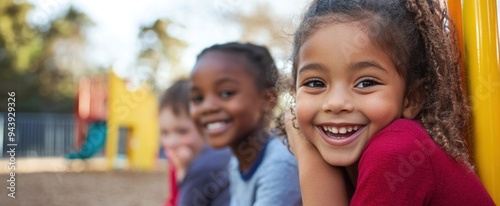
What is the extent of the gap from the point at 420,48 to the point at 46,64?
17448mm

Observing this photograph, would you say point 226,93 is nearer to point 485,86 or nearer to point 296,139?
point 296,139

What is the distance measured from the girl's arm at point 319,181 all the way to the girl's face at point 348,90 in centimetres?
4

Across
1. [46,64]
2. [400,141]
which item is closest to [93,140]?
[46,64]

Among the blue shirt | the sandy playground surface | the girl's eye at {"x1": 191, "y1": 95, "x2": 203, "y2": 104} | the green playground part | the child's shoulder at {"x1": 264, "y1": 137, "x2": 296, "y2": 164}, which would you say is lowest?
the sandy playground surface

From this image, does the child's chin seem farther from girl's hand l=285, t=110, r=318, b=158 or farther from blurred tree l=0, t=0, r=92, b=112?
blurred tree l=0, t=0, r=92, b=112

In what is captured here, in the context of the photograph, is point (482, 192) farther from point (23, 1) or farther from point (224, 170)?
point (23, 1)

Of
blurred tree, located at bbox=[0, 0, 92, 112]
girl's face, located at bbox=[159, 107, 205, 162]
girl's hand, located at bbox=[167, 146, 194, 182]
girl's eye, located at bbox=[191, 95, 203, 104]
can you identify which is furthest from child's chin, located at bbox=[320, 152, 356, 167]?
blurred tree, located at bbox=[0, 0, 92, 112]

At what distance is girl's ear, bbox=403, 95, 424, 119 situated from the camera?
1438 millimetres

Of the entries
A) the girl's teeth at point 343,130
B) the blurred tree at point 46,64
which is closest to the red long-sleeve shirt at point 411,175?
the girl's teeth at point 343,130

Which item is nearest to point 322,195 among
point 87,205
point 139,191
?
point 87,205

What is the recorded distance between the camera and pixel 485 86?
141 cm

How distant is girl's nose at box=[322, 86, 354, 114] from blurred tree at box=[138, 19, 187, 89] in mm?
12320

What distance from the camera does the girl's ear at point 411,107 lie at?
56.6 inches

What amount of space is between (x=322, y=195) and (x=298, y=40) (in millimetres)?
432
